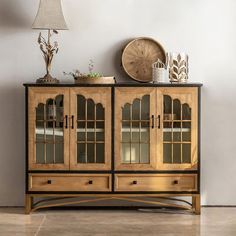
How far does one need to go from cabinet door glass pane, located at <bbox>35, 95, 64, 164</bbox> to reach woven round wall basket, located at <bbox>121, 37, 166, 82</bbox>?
0.71 m

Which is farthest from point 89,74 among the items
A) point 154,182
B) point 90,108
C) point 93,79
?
point 154,182

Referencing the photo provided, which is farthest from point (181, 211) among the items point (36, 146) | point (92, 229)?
point (36, 146)

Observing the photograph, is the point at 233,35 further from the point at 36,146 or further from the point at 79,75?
the point at 36,146

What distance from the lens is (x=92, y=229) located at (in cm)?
471

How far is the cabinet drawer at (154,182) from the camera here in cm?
521

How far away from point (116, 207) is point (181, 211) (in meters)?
0.58

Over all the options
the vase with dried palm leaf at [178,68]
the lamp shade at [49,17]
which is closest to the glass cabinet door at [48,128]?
the lamp shade at [49,17]

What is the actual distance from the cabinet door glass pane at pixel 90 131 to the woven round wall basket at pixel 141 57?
1.68ft

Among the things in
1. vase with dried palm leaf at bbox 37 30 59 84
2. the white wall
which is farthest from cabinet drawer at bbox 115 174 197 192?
vase with dried palm leaf at bbox 37 30 59 84

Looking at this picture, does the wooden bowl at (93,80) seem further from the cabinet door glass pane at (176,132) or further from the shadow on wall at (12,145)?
the shadow on wall at (12,145)

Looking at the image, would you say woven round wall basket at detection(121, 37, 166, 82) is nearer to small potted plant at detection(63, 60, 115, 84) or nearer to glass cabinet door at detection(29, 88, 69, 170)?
small potted plant at detection(63, 60, 115, 84)

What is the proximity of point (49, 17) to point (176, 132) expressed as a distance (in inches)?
57.5

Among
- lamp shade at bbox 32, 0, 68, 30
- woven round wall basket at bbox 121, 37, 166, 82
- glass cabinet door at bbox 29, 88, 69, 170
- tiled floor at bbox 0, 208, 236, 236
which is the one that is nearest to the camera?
tiled floor at bbox 0, 208, 236, 236

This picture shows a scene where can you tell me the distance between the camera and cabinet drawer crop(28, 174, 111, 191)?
17.1 feet
